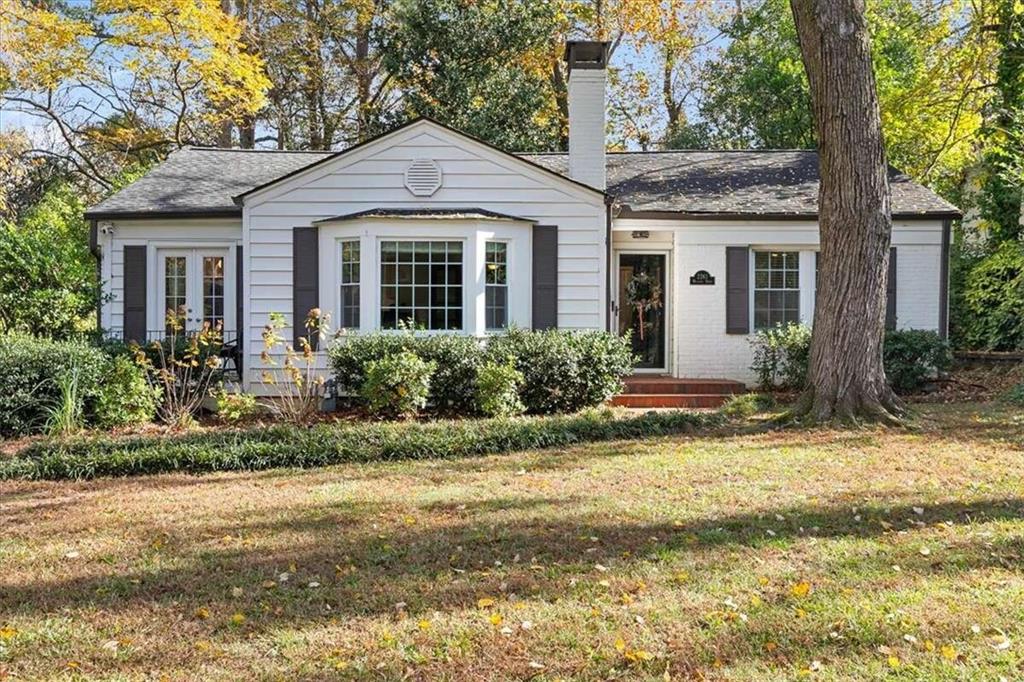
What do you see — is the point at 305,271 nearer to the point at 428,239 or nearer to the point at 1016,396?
the point at 428,239

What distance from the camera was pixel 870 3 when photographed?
59.4 feet

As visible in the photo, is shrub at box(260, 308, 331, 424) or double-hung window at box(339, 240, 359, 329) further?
double-hung window at box(339, 240, 359, 329)

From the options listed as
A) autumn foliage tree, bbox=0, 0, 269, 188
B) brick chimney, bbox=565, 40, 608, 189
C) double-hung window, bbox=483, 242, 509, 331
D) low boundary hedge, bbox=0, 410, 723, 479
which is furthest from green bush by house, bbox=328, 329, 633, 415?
autumn foliage tree, bbox=0, 0, 269, 188

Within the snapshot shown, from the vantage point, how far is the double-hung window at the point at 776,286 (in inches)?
508

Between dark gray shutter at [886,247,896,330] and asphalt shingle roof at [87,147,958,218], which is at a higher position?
asphalt shingle roof at [87,147,958,218]

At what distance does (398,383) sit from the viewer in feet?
31.8

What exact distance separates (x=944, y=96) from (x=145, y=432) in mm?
15358

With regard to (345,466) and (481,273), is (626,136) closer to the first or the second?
(481,273)

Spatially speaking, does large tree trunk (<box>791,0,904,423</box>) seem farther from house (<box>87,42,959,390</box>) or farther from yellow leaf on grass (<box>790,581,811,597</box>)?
yellow leaf on grass (<box>790,581,811,597</box>)

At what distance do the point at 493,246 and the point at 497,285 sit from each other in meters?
0.54

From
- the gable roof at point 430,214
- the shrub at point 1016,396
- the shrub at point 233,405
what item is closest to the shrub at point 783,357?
the shrub at point 1016,396

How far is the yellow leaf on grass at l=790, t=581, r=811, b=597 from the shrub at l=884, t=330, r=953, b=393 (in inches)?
335

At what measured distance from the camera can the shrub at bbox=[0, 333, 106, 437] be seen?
28.8ft

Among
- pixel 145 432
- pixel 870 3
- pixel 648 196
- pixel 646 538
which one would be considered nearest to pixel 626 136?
pixel 870 3
